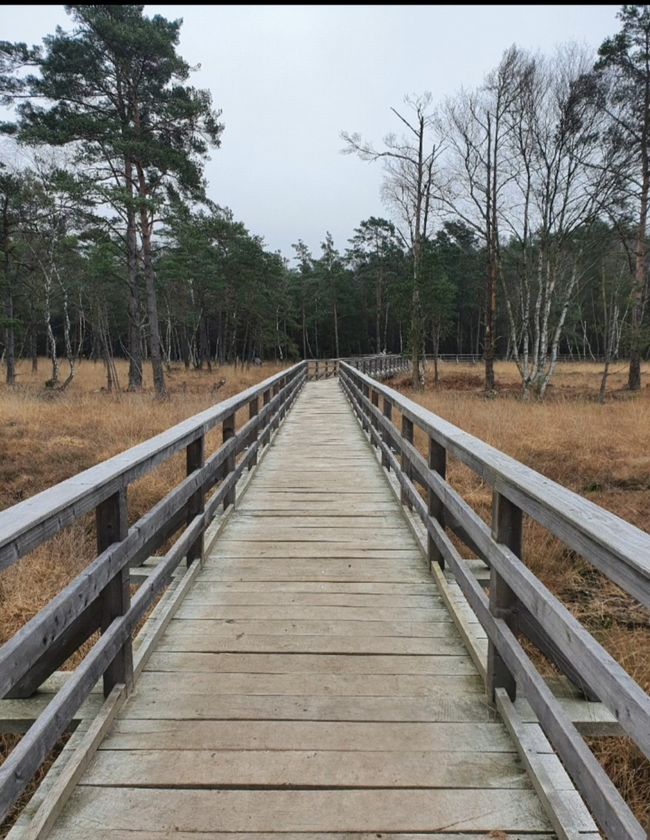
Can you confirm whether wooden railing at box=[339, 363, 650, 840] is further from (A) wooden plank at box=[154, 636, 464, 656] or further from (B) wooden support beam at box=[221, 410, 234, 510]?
(B) wooden support beam at box=[221, 410, 234, 510]

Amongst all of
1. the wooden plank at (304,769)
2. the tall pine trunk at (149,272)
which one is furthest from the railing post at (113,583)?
the tall pine trunk at (149,272)

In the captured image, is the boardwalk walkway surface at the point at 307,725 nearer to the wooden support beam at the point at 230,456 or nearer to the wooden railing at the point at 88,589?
the wooden railing at the point at 88,589

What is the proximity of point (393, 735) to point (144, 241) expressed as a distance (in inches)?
626

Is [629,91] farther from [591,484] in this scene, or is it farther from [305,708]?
[305,708]

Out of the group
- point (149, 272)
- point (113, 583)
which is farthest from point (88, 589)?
point (149, 272)

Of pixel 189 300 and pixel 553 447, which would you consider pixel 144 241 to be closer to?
pixel 553 447

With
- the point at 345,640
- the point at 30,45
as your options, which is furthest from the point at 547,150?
the point at 345,640

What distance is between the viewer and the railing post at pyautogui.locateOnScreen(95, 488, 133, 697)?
2.18m

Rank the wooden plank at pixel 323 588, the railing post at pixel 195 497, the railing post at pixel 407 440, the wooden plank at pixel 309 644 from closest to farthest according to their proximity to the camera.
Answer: the wooden plank at pixel 309 644, the wooden plank at pixel 323 588, the railing post at pixel 195 497, the railing post at pixel 407 440

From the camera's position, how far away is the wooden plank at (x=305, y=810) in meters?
1.73

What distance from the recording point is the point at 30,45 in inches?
574

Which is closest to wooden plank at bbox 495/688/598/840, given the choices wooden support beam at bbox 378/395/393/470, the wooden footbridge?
the wooden footbridge

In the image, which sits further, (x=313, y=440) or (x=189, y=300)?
(x=189, y=300)

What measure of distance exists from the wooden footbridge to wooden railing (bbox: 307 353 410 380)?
1896 cm
